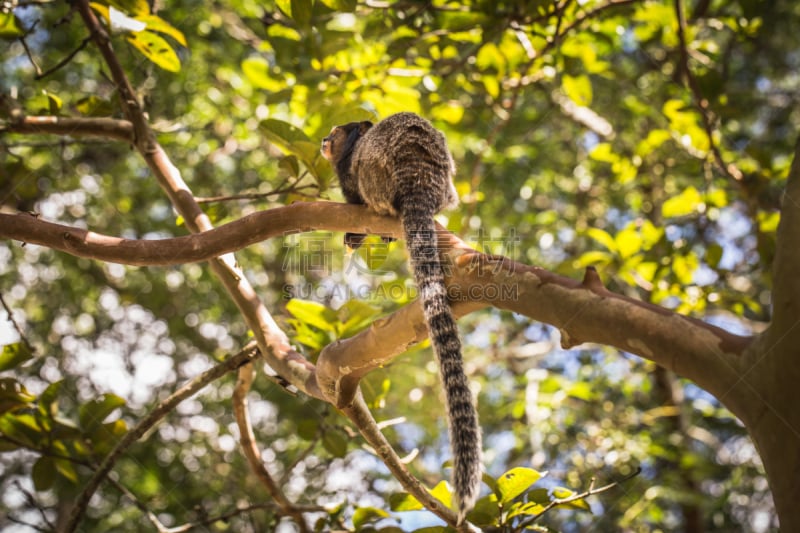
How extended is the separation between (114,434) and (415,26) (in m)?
3.71

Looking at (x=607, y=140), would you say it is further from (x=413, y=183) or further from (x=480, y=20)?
(x=413, y=183)

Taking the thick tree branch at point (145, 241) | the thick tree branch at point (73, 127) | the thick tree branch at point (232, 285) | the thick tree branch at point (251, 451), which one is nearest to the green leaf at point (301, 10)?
the thick tree branch at point (232, 285)

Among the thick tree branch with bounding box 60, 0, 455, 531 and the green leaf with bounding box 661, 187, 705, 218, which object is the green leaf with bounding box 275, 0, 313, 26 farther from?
the green leaf with bounding box 661, 187, 705, 218

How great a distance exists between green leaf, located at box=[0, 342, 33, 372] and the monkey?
2.08 metres

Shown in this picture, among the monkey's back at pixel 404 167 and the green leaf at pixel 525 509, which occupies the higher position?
the monkey's back at pixel 404 167

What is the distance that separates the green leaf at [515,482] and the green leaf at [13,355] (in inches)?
113

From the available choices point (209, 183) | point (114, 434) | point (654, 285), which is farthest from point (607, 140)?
point (114, 434)

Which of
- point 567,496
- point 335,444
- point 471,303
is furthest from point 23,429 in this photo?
point 567,496

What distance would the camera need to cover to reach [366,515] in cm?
364

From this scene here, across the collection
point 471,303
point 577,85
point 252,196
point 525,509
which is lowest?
point 525,509

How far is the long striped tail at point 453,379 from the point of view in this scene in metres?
2.59

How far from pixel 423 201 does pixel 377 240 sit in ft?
2.47

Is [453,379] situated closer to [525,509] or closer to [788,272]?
[525,509]

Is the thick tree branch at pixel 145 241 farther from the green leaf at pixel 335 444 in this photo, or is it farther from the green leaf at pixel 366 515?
the green leaf at pixel 335 444
